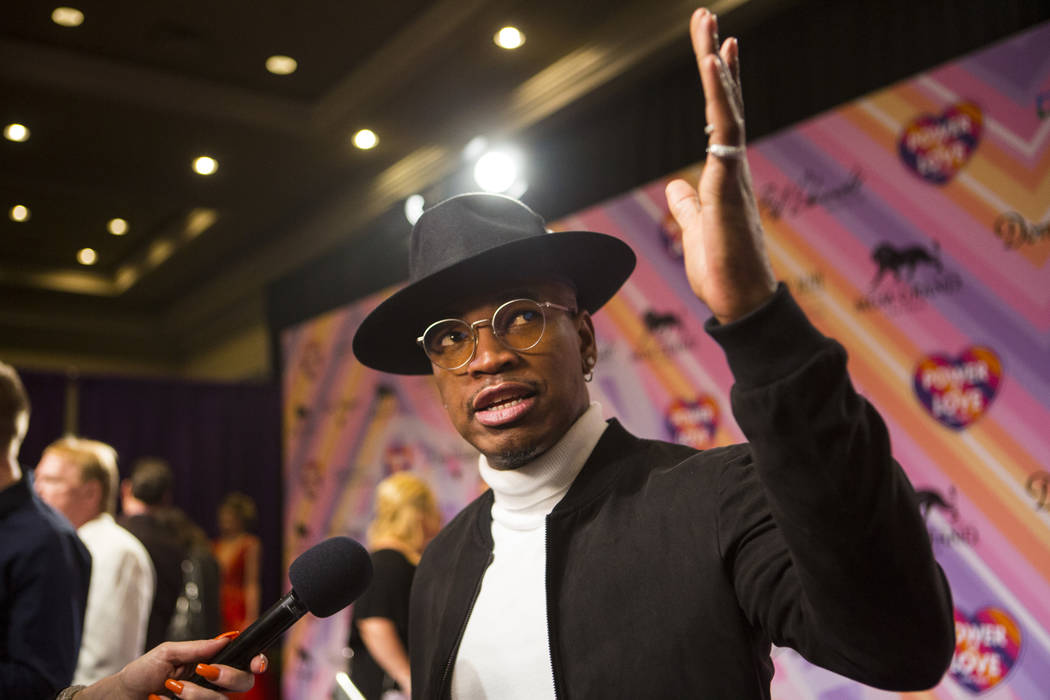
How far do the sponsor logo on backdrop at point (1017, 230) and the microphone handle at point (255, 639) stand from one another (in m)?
2.76

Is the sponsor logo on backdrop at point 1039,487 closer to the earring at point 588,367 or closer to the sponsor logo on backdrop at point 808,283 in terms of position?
the sponsor logo on backdrop at point 808,283

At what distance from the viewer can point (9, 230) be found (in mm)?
7477

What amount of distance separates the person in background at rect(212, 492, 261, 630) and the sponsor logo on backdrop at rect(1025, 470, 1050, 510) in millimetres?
5213

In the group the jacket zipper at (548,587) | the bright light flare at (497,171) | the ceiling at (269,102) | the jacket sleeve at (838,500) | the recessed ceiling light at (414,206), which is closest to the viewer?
the jacket sleeve at (838,500)

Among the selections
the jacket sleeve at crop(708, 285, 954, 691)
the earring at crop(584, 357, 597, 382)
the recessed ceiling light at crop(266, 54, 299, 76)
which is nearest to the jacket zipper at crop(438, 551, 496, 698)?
the earring at crop(584, 357, 597, 382)

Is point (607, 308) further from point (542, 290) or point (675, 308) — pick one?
point (542, 290)

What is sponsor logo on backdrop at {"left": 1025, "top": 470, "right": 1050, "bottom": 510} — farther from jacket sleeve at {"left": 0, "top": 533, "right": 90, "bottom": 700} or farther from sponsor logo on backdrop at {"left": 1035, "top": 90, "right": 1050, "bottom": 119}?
jacket sleeve at {"left": 0, "top": 533, "right": 90, "bottom": 700}

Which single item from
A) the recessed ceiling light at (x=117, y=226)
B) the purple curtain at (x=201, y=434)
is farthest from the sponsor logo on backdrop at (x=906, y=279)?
the recessed ceiling light at (x=117, y=226)

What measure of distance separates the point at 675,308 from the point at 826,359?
3591 millimetres

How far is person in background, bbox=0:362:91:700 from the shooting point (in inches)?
68.6

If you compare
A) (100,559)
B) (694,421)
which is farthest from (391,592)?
(694,421)

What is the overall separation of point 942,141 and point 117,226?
636 centimetres

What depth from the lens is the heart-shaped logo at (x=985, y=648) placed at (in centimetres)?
292

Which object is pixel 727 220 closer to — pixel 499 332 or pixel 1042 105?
pixel 499 332
